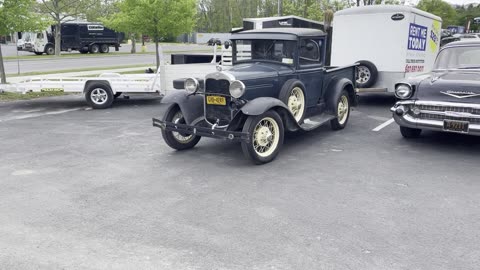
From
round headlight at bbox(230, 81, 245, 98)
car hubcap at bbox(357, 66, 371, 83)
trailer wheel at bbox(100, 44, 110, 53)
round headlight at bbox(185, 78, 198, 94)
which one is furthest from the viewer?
trailer wheel at bbox(100, 44, 110, 53)

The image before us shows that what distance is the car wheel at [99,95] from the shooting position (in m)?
11.1

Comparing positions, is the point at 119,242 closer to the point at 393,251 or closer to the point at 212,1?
the point at 393,251

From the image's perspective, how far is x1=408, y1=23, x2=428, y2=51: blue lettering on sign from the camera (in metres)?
10.9

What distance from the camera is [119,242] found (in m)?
3.85

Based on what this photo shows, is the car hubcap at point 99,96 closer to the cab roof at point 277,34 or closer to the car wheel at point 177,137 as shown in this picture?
the car wheel at point 177,137

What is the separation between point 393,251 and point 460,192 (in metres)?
1.93

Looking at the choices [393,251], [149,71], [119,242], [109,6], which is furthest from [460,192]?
[109,6]

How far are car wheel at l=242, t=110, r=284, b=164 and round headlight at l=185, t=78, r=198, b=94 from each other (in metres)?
1.15

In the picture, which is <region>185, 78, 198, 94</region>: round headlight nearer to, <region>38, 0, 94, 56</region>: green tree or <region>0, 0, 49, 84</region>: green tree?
<region>0, 0, 49, 84</region>: green tree

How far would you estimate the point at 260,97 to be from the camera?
21.5ft

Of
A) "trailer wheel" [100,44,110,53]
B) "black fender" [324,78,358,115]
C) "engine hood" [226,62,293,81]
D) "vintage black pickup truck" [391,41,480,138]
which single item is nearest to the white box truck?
"black fender" [324,78,358,115]

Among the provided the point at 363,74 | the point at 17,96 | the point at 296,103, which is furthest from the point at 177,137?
the point at 17,96

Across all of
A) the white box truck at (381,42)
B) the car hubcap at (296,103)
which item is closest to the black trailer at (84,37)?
the white box truck at (381,42)

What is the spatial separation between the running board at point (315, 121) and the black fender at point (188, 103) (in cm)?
173
